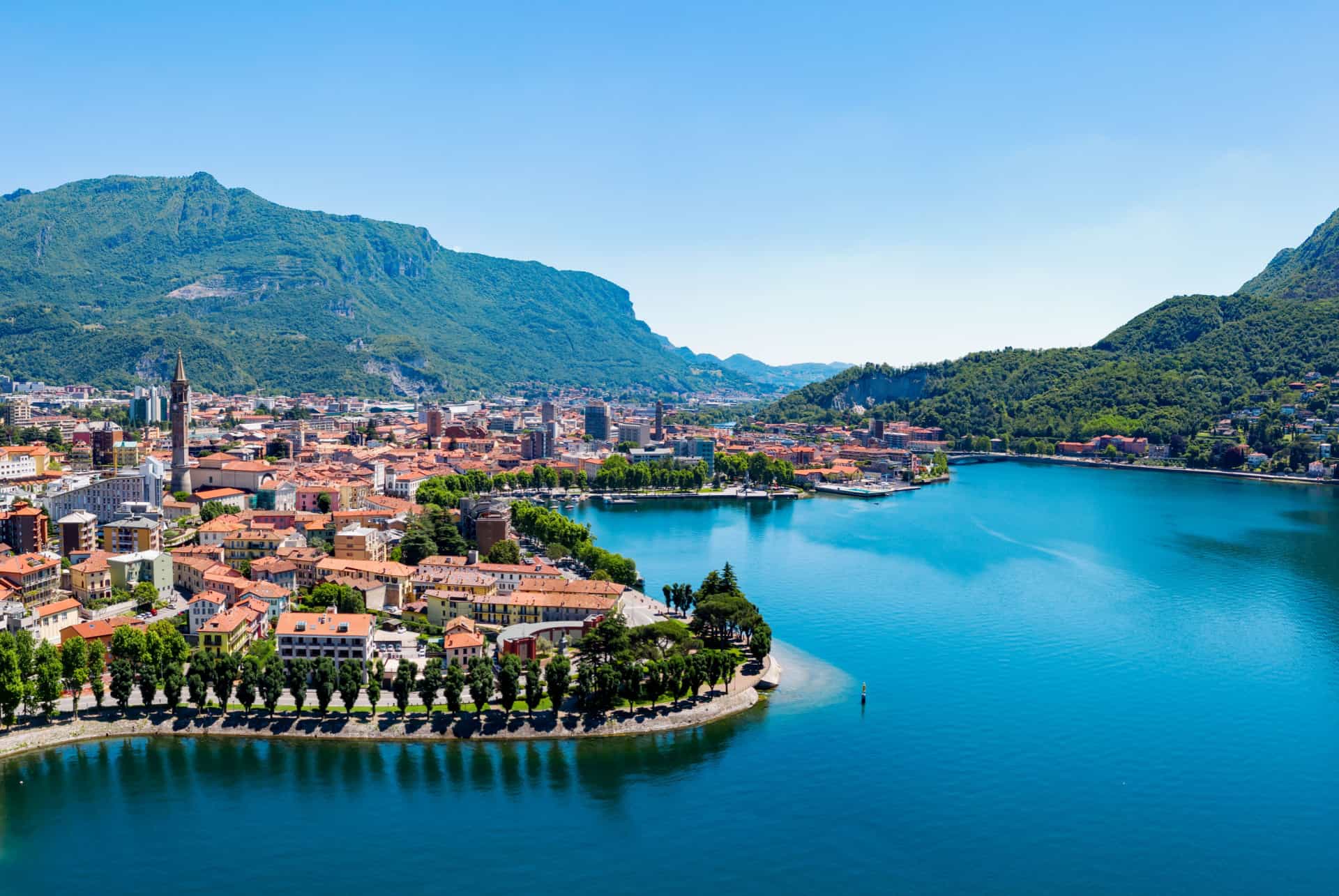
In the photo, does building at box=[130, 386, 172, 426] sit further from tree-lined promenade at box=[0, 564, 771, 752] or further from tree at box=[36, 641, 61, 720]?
tree at box=[36, 641, 61, 720]

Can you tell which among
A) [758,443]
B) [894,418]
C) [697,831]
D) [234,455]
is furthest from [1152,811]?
[894,418]

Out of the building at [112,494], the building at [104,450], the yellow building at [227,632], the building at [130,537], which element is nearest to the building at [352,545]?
the building at [130,537]

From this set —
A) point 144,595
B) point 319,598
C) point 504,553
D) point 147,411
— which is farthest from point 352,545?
point 147,411

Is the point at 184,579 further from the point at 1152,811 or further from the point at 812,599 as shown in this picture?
the point at 1152,811

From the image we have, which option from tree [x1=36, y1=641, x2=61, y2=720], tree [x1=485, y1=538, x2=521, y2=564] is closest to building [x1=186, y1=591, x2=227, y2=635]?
tree [x1=36, y1=641, x2=61, y2=720]

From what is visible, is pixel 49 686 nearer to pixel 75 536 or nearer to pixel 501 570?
pixel 501 570
